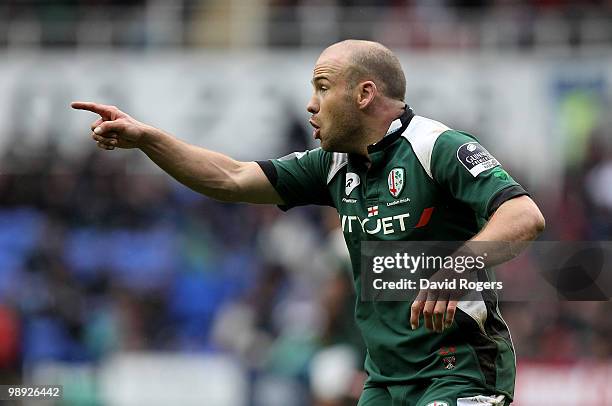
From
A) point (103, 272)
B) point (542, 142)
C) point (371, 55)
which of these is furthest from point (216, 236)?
point (371, 55)

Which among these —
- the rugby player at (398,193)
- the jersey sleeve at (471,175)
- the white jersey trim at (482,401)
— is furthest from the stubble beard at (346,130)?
the white jersey trim at (482,401)

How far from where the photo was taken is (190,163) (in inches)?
246

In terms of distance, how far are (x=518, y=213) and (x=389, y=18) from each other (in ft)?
37.3

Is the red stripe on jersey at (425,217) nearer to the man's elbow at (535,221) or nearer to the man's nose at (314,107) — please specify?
the man's elbow at (535,221)

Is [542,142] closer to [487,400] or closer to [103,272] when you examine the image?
[103,272]

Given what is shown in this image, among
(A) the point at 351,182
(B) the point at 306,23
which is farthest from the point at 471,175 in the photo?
(B) the point at 306,23

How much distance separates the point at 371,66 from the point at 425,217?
2.52ft

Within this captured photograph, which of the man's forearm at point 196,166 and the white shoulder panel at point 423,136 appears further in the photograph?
the man's forearm at point 196,166

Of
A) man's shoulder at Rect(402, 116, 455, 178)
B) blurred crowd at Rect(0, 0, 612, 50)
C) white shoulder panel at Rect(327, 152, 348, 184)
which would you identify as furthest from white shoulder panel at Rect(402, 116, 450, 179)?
blurred crowd at Rect(0, 0, 612, 50)

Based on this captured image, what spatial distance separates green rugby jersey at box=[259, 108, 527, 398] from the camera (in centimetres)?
544

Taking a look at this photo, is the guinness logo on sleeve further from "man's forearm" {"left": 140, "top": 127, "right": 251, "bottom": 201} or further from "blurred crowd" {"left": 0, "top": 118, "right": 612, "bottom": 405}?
"blurred crowd" {"left": 0, "top": 118, "right": 612, "bottom": 405}

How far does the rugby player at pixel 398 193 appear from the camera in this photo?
17.7 feet

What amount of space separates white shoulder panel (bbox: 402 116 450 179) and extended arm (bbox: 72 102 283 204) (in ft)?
2.85

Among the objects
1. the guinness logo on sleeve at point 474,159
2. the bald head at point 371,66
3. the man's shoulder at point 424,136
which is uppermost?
the bald head at point 371,66
